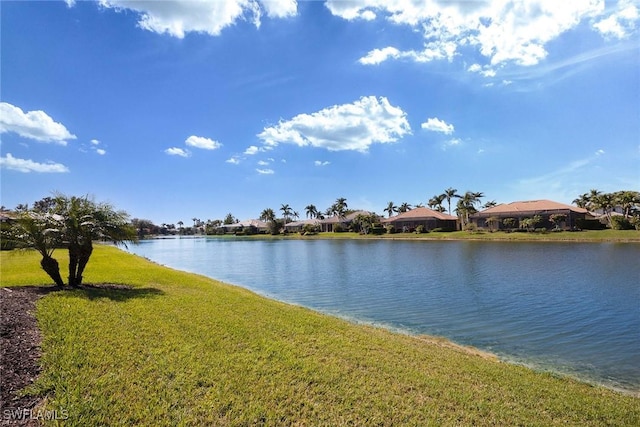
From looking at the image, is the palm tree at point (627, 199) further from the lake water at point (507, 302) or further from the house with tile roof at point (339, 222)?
the house with tile roof at point (339, 222)

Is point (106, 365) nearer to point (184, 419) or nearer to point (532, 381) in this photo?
point (184, 419)

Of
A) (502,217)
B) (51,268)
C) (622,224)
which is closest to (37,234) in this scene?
(51,268)

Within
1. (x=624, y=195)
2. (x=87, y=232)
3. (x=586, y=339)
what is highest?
(x=624, y=195)

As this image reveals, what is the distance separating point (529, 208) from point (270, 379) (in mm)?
85005

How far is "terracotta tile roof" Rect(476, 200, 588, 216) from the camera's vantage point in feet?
239

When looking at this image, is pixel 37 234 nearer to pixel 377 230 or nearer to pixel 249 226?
pixel 377 230

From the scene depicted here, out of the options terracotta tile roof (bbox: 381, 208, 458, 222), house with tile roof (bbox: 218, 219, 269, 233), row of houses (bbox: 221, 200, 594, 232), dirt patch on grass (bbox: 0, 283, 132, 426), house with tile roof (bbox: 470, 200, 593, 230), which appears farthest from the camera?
house with tile roof (bbox: 218, 219, 269, 233)

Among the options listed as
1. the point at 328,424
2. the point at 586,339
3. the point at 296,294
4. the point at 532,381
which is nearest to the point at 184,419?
the point at 328,424

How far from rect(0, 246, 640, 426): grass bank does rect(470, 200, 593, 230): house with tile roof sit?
76.4 m

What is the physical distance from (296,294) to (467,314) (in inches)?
393

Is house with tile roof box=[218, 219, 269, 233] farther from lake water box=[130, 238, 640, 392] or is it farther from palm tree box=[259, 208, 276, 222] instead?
lake water box=[130, 238, 640, 392]

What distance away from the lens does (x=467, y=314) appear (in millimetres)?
15797

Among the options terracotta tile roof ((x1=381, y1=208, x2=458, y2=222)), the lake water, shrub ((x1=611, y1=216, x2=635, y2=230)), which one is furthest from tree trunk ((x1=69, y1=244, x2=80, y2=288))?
terracotta tile roof ((x1=381, y1=208, x2=458, y2=222))

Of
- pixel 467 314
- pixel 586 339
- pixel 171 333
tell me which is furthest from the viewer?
pixel 467 314
